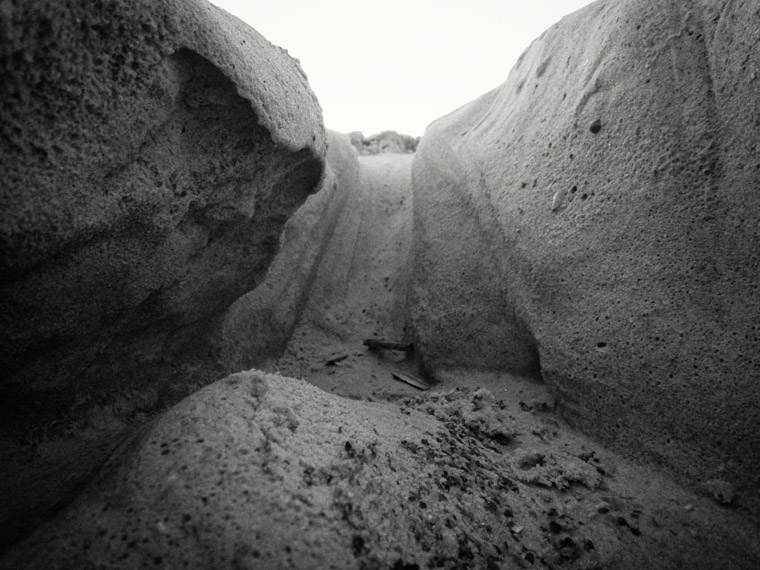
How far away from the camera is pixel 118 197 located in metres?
1.30

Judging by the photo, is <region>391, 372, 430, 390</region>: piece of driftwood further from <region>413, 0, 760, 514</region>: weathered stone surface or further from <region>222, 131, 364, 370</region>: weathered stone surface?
<region>222, 131, 364, 370</region>: weathered stone surface

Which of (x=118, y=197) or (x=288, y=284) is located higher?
(x=118, y=197)

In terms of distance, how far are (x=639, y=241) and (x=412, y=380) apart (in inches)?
63.4

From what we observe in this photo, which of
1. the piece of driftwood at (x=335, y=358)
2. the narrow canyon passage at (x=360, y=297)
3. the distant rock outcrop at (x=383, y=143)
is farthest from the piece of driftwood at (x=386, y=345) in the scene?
the distant rock outcrop at (x=383, y=143)

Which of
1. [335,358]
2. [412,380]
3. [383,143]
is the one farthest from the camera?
[383,143]

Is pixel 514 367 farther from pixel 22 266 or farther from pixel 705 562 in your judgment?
pixel 22 266

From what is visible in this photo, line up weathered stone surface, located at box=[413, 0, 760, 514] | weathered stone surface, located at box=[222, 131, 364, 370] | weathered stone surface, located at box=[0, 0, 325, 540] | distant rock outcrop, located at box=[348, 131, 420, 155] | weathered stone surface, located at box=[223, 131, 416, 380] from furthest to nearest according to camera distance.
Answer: distant rock outcrop, located at box=[348, 131, 420, 155] → weathered stone surface, located at box=[223, 131, 416, 380] → weathered stone surface, located at box=[222, 131, 364, 370] → weathered stone surface, located at box=[413, 0, 760, 514] → weathered stone surface, located at box=[0, 0, 325, 540]

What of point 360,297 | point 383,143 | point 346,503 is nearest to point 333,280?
point 360,297

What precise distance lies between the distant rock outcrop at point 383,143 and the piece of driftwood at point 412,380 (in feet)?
12.9

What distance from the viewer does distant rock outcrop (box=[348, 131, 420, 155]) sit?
5.99 metres

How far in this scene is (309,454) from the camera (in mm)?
1375

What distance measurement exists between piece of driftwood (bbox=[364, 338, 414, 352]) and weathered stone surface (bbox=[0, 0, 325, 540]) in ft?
4.07

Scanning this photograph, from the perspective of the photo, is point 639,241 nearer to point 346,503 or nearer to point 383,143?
point 346,503

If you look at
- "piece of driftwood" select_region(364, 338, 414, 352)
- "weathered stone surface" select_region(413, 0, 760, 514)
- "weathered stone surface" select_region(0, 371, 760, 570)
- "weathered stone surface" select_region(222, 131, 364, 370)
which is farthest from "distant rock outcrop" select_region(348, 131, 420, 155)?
"weathered stone surface" select_region(0, 371, 760, 570)
